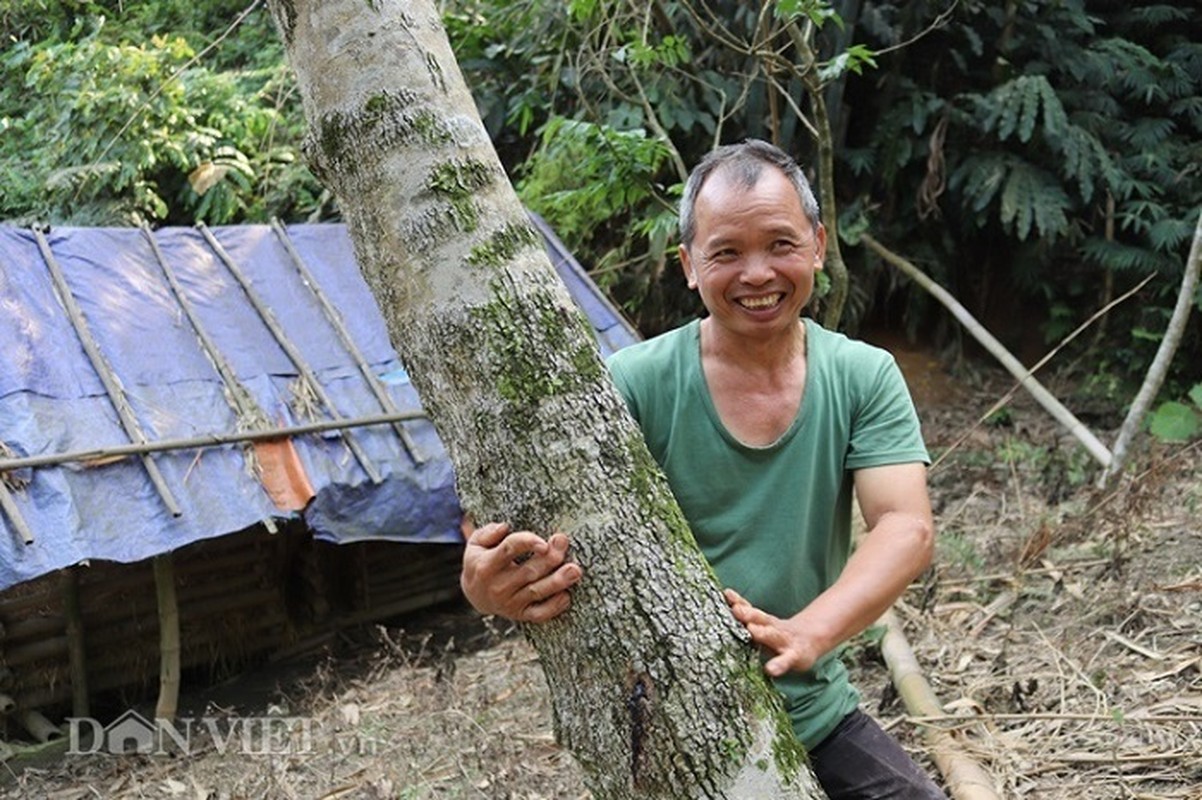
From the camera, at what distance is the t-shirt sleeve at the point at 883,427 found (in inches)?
78.7

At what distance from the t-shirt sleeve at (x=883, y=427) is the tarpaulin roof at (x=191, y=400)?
4.21 metres

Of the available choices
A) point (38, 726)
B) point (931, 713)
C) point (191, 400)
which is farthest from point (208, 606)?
point (931, 713)

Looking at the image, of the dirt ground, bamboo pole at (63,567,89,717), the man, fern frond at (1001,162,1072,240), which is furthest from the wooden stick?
fern frond at (1001,162,1072,240)

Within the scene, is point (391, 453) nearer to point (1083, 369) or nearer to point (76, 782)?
point (76, 782)

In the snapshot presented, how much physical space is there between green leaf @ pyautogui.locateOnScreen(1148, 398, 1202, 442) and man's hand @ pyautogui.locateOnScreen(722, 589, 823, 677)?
254 inches

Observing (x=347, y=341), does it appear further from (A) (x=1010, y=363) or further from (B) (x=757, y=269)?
(B) (x=757, y=269)

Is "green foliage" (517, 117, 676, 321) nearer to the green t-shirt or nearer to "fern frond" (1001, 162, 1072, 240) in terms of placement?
"fern frond" (1001, 162, 1072, 240)

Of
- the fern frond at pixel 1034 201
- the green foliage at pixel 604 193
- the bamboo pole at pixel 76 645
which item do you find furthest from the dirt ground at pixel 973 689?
the green foliage at pixel 604 193

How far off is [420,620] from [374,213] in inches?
243

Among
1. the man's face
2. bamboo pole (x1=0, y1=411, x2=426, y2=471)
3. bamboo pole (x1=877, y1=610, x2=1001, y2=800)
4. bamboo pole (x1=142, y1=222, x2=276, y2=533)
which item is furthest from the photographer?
bamboo pole (x1=142, y1=222, x2=276, y2=533)

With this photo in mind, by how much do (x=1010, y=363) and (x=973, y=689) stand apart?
3.70 meters

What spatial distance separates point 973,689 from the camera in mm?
4117

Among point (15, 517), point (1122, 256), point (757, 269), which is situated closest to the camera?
point (757, 269)

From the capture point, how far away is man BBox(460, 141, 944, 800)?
1.98m
